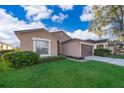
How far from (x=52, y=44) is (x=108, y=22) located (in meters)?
3.43

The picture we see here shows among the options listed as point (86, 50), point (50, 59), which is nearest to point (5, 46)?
point (50, 59)

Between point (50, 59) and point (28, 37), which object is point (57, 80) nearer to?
point (50, 59)

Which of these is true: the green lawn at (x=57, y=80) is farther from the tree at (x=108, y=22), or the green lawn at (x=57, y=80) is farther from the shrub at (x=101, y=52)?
the shrub at (x=101, y=52)

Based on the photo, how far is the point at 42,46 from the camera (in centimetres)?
899

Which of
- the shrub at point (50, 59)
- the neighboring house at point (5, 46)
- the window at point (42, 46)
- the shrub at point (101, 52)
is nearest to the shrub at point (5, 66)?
the neighboring house at point (5, 46)

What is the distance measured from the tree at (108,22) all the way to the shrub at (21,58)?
110 inches

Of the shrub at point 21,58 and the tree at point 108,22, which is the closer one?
the shrub at point 21,58

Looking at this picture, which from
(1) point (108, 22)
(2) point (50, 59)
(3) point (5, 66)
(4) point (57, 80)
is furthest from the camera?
(2) point (50, 59)

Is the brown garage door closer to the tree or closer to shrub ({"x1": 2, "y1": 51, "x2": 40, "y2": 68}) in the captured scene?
the tree

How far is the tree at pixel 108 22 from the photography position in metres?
7.81

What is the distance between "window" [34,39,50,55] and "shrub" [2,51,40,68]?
2.47 feet

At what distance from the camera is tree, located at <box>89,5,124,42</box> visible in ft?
25.6
